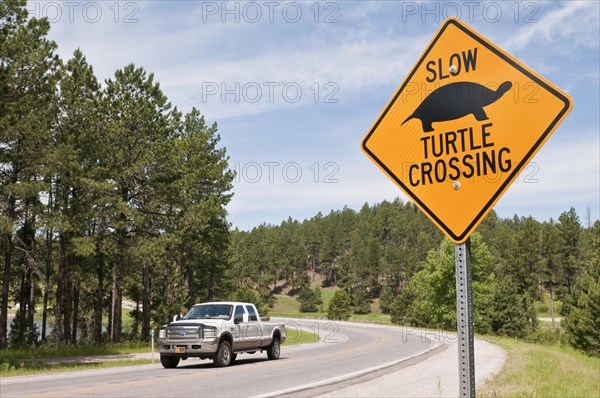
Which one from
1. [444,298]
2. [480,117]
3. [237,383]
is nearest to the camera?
[480,117]

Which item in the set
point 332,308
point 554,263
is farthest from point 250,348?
point 554,263

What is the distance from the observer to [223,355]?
57.5 ft

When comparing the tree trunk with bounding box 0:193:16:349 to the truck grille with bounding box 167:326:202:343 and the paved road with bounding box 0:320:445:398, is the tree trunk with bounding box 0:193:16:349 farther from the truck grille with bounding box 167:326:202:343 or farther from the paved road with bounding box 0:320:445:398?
the paved road with bounding box 0:320:445:398

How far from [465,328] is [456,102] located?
1.36 meters

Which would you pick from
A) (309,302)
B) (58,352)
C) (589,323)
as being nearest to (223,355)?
(58,352)

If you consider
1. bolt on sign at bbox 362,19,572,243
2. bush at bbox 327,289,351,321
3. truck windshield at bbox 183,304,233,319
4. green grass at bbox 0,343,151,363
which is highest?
bolt on sign at bbox 362,19,572,243

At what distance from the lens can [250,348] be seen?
1900 cm

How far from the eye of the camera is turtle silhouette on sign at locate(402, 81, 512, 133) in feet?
11.1

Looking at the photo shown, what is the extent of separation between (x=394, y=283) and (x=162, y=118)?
123 metres

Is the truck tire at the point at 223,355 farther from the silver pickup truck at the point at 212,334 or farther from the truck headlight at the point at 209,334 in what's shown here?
the truck headlight at the point at 209,334

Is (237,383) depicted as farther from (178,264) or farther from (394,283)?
(394,283)

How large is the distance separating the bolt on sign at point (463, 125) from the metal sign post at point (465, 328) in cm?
25

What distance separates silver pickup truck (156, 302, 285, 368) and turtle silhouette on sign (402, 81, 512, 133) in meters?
14.7

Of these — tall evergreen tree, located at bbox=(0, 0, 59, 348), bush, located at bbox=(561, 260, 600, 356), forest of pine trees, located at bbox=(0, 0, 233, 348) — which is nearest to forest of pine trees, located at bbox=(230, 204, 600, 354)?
bush, located at bbox=(561, 260, 600, 356)
